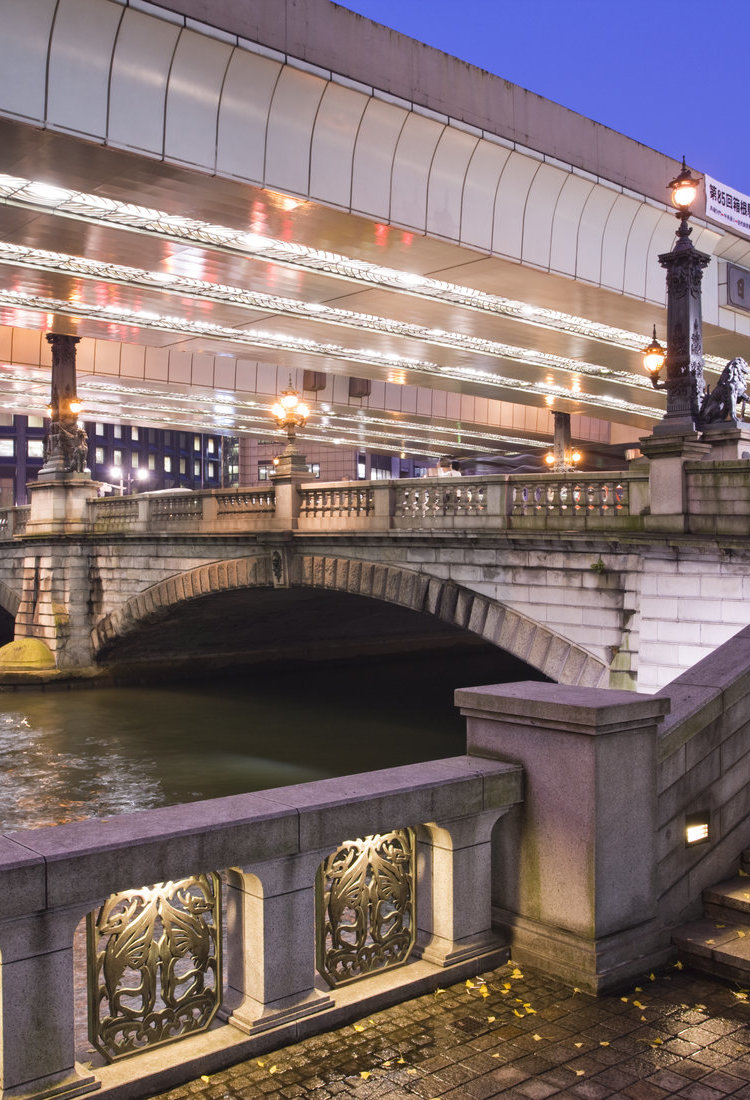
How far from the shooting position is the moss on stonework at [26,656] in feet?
106

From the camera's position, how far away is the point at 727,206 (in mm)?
24391

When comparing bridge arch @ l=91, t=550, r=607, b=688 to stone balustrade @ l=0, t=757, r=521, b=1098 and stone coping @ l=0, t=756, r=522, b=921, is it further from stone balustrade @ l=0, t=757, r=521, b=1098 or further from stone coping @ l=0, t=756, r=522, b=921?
stone coping @ l=0, t=756, r=522, b=921

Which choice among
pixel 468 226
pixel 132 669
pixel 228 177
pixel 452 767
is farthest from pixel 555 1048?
pixel 132 669

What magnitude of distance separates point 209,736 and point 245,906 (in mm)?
21881

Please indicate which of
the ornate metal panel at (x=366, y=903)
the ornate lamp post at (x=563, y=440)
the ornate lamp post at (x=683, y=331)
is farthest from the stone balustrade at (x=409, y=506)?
the ornate lamp post at (x=563, y=440)

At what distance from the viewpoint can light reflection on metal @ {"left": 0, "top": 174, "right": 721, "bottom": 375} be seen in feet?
58.1

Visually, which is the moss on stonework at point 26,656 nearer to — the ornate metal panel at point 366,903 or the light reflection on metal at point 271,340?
the light reflection on metal at point 271,340

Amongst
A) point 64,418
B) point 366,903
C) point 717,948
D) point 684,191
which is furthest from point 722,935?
point 64,418

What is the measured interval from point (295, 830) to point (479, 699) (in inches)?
64.7

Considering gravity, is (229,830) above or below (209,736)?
above

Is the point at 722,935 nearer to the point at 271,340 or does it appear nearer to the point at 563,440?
the point at 271,340

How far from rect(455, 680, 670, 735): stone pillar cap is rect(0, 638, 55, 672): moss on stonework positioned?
28659 mm

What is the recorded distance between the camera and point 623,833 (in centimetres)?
569

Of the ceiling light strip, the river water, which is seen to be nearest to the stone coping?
the river water
